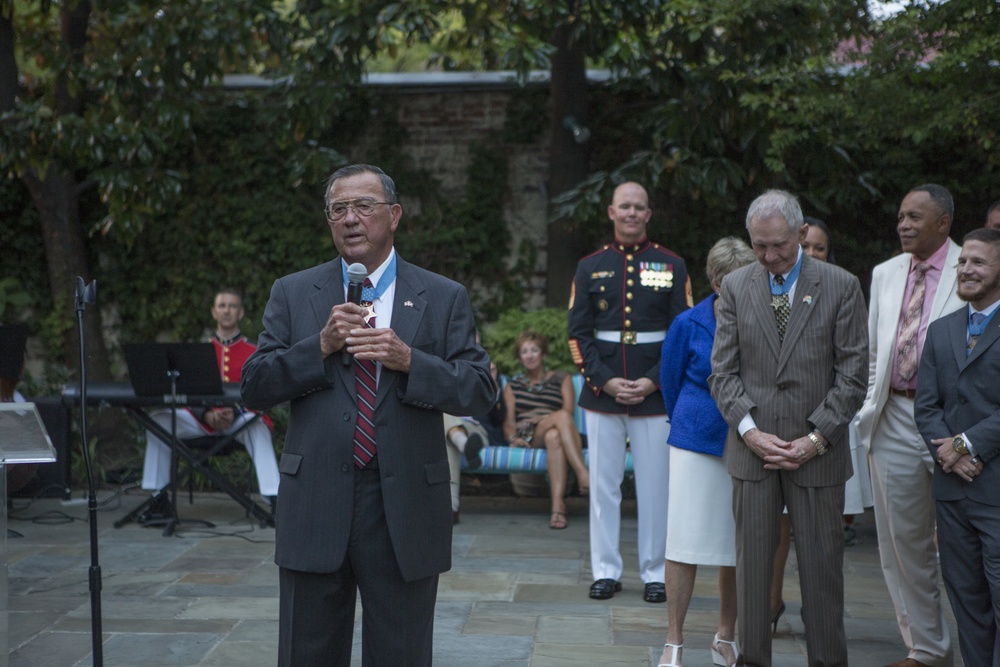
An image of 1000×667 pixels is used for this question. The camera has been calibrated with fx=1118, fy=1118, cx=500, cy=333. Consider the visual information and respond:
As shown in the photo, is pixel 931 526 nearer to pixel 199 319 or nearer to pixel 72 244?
pixel 199 319

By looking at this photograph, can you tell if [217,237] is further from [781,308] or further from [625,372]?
[781,308]

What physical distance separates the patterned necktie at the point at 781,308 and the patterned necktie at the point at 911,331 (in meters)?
0.77

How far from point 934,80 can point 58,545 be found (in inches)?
243

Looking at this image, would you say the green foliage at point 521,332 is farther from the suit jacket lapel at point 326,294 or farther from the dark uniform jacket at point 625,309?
the suit jacket lapel at point 326,294

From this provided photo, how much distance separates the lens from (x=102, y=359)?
10047 millimetres

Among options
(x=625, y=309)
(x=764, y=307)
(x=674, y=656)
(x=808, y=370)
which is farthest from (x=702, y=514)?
(x=625, y=309)

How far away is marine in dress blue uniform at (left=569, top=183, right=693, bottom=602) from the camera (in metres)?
6.03

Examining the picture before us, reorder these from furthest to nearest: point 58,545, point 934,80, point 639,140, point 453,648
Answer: point 639,140
point 58,545
point 934,80
point 453,648

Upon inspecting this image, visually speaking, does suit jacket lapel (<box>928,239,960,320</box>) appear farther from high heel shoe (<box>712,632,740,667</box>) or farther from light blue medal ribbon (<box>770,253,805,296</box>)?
high heel shoe (<box>712,632,740,667</box>)

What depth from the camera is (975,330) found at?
14.1ft

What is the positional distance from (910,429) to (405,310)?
2.56m

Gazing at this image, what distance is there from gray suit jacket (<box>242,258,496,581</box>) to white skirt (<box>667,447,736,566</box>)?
69.4 inches

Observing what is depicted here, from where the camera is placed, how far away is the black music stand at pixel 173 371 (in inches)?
298

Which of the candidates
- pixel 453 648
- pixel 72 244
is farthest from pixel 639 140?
pixel 453 648
